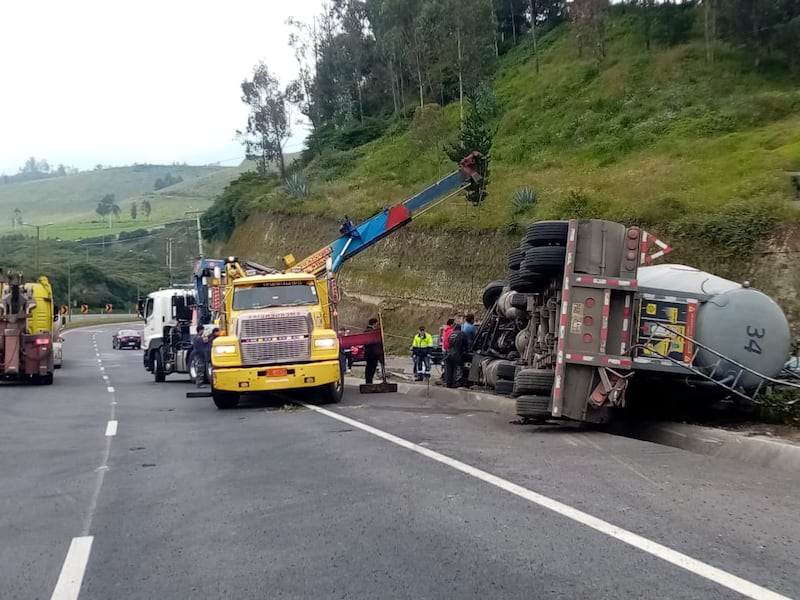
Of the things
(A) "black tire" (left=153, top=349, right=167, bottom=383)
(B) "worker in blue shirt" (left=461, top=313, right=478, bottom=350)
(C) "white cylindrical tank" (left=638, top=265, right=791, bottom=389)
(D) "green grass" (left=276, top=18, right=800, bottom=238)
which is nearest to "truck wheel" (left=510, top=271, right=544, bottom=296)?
(C) "white cylindrical tank" (left=638, top=265, right=791, bottom=389)

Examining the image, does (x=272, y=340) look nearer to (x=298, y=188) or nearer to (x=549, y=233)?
(x=549, y=233)

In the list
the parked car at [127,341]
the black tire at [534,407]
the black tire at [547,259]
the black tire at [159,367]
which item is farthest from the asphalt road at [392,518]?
the parked car at [127,341]

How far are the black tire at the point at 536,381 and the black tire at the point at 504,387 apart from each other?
14.1 ft

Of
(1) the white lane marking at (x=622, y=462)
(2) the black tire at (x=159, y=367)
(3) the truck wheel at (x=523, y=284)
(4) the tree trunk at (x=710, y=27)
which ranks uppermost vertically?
(4) the tree trunk at (x=710, y=27)

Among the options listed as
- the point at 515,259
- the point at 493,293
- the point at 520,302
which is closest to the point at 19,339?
the point at 493,293

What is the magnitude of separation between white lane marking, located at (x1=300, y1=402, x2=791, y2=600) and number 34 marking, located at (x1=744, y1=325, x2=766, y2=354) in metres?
4.14

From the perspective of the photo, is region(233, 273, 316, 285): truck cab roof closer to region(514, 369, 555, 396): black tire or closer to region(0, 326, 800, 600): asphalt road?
region(0, 326, 800, 600): asphalt road

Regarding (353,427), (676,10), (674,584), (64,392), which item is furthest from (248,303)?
(676,10)

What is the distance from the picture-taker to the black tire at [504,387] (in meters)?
16.6

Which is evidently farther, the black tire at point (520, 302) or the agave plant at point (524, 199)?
the agave plant at point (524, 199)

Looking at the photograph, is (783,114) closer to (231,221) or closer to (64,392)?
(64,392)

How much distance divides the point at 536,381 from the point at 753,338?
2.77 m

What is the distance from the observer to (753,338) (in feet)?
37.1

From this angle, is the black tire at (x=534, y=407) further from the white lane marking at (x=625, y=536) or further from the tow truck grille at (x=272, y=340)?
the tow truck grille at (x=272, y=340)
